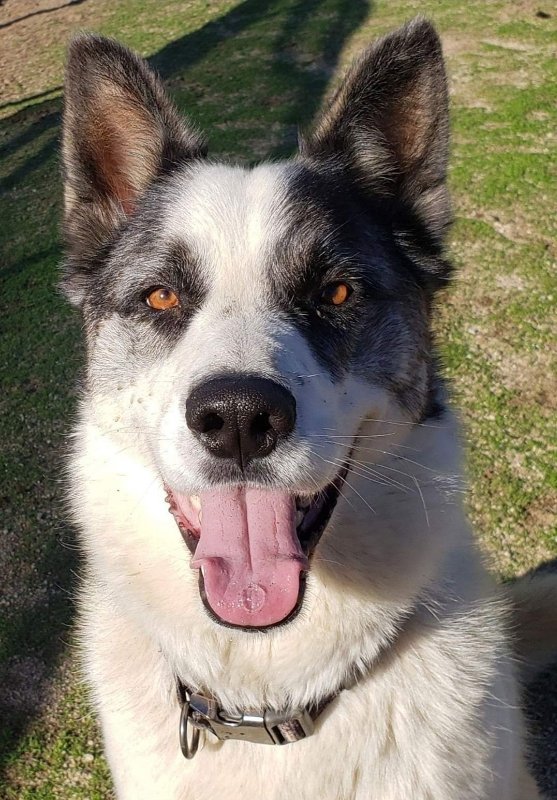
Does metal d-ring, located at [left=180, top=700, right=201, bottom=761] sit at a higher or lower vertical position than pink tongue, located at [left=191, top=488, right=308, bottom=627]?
lower

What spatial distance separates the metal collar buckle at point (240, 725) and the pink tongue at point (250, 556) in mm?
Result: 428

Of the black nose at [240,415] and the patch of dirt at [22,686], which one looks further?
the patch of dirt at [22,686]

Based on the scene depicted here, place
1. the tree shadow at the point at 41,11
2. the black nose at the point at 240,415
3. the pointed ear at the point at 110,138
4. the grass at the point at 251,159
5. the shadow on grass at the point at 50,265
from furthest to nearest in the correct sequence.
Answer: the tree shadow at the point at 41,11 < the shadow on grass at the point at 50,265 < the grass at the point at 251,159 < the pointed ear at the point at 110,138 < the black nose at the point at 240,415

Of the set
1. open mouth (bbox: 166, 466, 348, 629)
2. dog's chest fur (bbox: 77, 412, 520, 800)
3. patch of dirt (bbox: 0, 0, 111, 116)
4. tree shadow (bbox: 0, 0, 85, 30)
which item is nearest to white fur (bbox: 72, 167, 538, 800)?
dog's chest fur (bbox: 77, 412, 520, 800)

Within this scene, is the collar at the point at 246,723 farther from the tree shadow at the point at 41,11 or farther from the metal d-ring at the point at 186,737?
the tree shadow at the point at 41,11

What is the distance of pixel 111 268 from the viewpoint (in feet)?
8.77

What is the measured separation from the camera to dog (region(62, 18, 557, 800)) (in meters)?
2.07

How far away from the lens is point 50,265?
257 inches

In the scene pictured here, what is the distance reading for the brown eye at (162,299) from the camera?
2.41 metres

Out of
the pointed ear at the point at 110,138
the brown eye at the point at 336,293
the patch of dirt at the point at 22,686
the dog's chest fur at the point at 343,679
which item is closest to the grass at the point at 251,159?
the patch of dirt at the point at 22,686

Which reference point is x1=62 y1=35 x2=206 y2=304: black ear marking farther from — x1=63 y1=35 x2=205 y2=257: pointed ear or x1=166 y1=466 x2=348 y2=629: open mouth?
x1=166 y1=466 x2=348 y2=629: open mouth

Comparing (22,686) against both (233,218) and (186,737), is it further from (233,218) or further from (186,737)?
(233,218)

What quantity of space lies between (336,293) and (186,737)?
1.45 meters

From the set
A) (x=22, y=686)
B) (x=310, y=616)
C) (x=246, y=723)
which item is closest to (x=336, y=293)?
(x=310, y=616)
